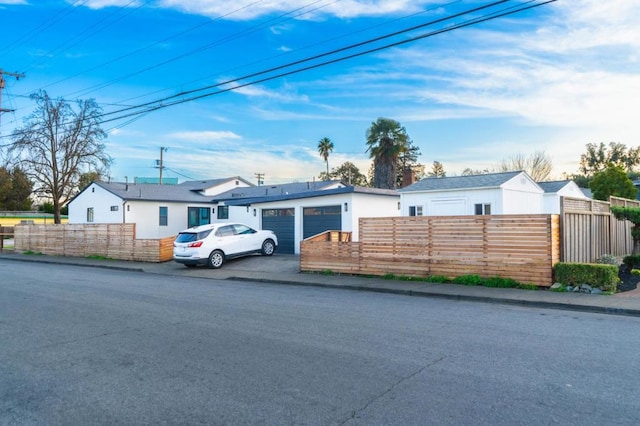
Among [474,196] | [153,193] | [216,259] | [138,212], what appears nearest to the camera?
[216,259]

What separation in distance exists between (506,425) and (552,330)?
411 centimetres

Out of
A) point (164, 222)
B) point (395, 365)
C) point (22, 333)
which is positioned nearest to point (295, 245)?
point (164, 222)

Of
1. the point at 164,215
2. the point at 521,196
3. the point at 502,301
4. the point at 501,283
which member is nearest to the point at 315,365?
the point at 502,301

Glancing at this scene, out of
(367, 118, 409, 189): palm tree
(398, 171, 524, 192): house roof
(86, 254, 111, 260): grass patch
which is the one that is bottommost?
(86, 254, 111, 260): grass patch

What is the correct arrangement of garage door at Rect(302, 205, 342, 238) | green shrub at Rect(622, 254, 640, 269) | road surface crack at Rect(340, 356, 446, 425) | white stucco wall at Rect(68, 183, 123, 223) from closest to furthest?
road surface crack at Rect(340, 356, 446, 425), green shrub at Rect(622, 254, 640, 269), garage door at Rect(302, 205, 342, 238), white stucco wall at Rect(68, 183, 123, 223)

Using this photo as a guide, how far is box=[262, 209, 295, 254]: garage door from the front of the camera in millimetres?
22203

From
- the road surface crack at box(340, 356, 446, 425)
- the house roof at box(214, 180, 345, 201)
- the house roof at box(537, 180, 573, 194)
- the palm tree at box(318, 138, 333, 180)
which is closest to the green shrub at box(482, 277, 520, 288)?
the road surface crack at box(340, 356, 446, 425)

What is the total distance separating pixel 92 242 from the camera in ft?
80.2

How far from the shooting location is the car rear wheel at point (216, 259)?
17.7m

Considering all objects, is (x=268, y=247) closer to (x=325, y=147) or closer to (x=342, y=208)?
(x=342, y=208)

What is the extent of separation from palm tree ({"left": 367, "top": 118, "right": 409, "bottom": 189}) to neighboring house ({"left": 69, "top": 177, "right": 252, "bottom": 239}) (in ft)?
48.4

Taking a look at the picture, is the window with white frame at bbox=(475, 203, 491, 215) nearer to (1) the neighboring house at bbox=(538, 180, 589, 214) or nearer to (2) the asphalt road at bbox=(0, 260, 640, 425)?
(1) the neighboring house at bbox=(538, 180, 589, 214)

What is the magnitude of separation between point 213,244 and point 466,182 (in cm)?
1406

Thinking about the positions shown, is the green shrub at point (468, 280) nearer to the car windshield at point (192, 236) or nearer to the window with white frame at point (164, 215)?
the car windshield at point (192, 236)
